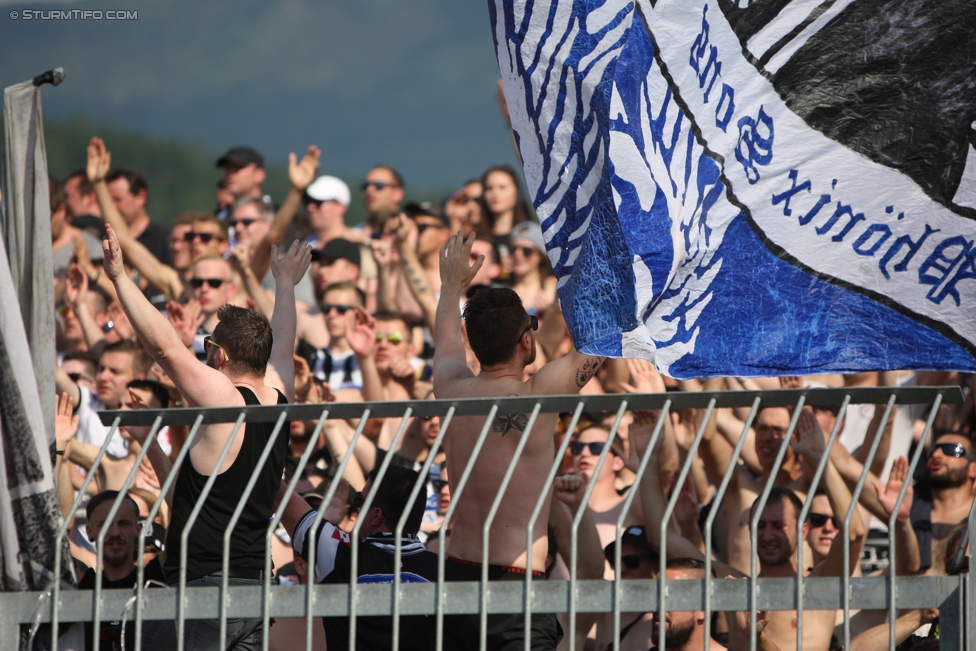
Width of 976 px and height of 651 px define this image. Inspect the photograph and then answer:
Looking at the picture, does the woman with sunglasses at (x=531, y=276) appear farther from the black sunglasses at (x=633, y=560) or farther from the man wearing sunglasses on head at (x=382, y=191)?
the black sunglasses at (x=633, y=560)

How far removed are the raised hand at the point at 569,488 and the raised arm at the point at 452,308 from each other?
97 centimetres

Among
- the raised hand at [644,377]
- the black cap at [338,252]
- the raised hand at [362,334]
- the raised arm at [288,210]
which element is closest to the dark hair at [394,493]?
the raised hand at [644,377]

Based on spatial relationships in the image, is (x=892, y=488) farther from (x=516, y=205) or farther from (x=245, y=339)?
(x=516, y=205)

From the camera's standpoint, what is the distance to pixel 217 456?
4328 millimetres

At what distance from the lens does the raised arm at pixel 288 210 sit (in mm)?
8977

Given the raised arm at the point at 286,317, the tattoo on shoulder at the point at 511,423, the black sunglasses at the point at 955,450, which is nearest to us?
the tattoo on shoulder at the point at 511,423

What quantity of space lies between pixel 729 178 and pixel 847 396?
1161 millimetres

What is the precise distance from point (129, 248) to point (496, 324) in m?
5.42

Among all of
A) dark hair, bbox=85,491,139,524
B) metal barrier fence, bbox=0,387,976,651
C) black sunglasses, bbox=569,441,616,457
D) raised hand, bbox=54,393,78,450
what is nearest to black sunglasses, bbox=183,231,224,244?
raised hand, bbox=54,393,78,450

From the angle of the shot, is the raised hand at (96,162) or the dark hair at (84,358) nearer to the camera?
the dark hair at (84,358)

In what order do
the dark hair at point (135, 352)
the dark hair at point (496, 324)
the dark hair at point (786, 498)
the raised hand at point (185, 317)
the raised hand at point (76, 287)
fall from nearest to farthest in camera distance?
the dark hair at point (496, 324) → the dark hair at point (786, 498) → the dark hair at point (135, 352) → the raised hand at point (185, 317) → the raised hand at point (76, 287)

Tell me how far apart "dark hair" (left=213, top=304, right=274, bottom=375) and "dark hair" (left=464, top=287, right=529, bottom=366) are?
804 millimetres

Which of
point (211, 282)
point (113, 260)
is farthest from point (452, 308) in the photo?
point (211, 282)

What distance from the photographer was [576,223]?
4312 millimetres
